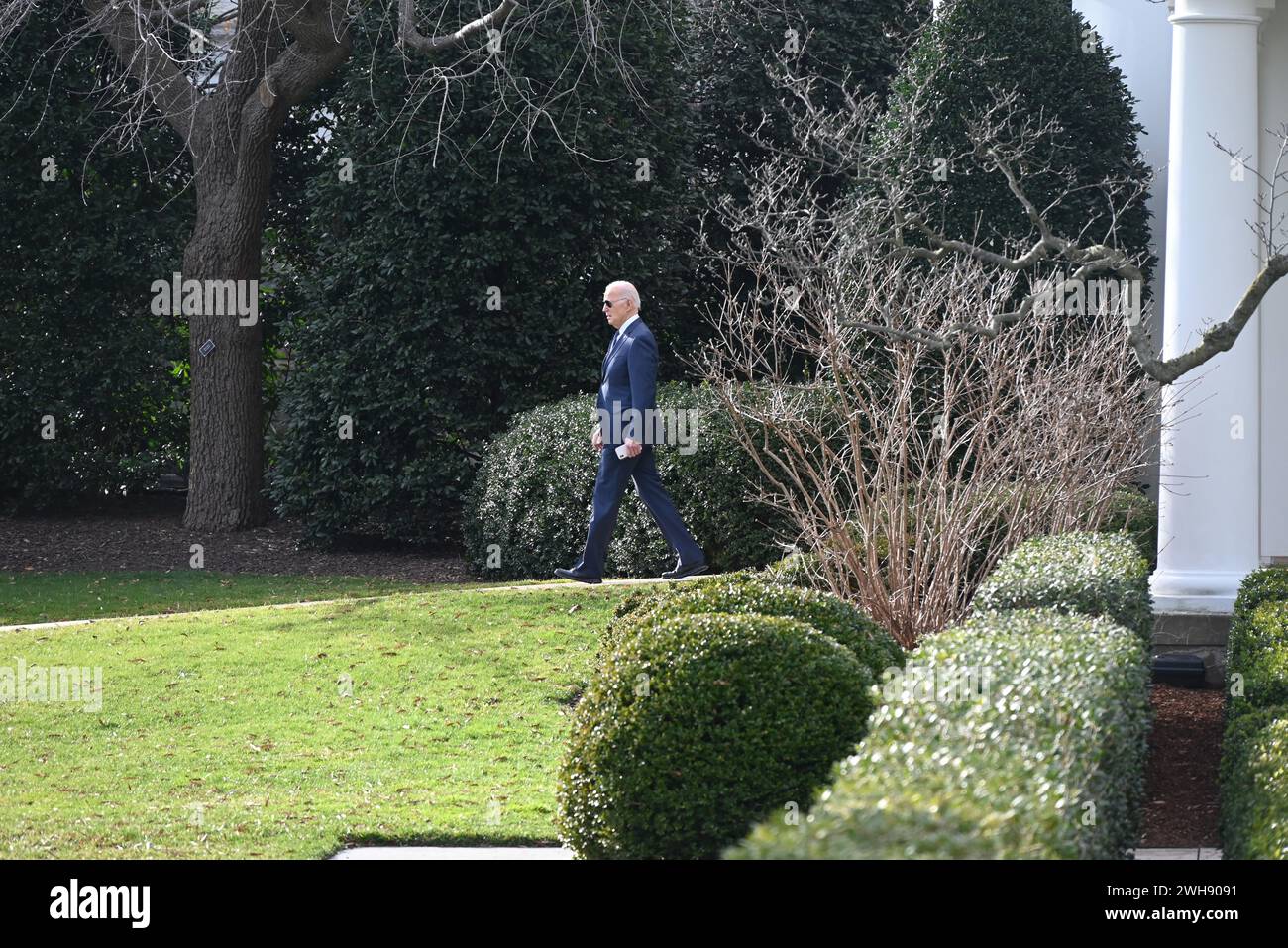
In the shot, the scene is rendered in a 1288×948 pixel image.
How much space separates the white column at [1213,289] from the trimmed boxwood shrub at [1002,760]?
3.44m

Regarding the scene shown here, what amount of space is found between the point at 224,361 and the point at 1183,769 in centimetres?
1166

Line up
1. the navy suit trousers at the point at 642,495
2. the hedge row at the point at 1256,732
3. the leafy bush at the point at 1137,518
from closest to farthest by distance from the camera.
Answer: the hedge row at the point at 1256,732 → the navy suit trousers at the point at 642,495 → the leafy bush at the point at 1137,518

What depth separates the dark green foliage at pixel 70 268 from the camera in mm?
15930

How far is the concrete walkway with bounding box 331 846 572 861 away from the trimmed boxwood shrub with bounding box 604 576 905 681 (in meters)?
0.94

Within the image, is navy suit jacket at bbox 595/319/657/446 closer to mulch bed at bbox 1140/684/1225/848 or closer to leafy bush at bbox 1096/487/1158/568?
leafy bush at bbox 1096/487/1158/568

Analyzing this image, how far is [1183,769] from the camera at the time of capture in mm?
6684

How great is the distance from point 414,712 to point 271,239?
1050cm

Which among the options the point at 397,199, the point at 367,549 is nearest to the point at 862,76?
the point at 397,199

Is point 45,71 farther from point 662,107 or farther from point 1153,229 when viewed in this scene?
point 1153,229

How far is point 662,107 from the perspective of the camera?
1551 cm

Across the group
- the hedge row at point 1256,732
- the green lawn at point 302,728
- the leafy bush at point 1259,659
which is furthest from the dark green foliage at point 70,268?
the leafy bush at point 1259,659

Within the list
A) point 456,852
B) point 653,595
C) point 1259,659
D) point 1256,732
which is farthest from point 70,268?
point 1256,732

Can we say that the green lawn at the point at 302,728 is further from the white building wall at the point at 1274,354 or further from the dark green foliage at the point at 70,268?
the dark green foliage at the point at 70,268

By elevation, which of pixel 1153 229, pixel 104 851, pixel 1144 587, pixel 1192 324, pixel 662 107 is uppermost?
pixel 662 107
